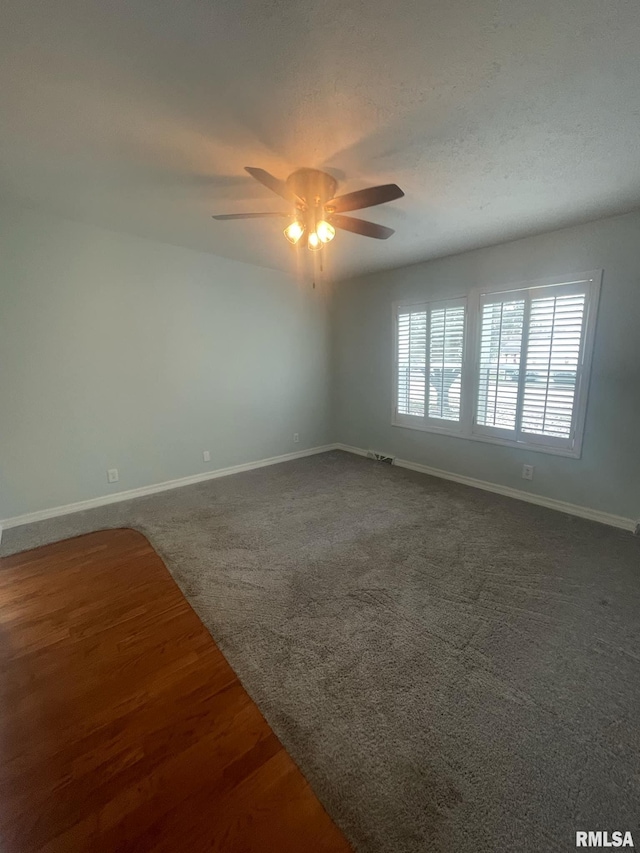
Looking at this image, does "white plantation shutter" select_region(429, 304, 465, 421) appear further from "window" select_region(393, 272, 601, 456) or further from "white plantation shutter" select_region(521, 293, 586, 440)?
"white plantation shutter" select_region(521, 293, 586, 440)

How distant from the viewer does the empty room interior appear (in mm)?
1149

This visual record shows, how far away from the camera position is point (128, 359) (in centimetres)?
335

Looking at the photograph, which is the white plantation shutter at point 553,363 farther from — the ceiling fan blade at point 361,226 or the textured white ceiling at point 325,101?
the ceiling fan blade at point 361,226

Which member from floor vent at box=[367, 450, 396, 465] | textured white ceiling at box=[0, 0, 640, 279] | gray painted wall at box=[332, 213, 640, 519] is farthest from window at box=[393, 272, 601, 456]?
textured white ceiling at box=[0, 0, 640, 279]

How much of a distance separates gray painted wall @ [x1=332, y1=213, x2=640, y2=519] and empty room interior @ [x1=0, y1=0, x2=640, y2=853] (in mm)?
25

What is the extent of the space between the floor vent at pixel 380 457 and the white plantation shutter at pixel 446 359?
87 centimetres

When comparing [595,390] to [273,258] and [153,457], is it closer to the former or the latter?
[273,258]

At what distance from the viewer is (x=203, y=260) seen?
366 cm

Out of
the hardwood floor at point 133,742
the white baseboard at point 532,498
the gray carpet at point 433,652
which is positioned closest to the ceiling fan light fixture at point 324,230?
the gray carpet at point 433,652

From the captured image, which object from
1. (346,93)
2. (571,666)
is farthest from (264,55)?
(571,666)

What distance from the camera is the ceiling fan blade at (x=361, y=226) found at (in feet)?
7.22

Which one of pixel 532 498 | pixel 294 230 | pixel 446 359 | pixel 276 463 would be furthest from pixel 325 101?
pixel 276 463

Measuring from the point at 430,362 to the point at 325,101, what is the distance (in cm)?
282

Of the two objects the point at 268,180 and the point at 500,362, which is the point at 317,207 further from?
the point at 500,362
